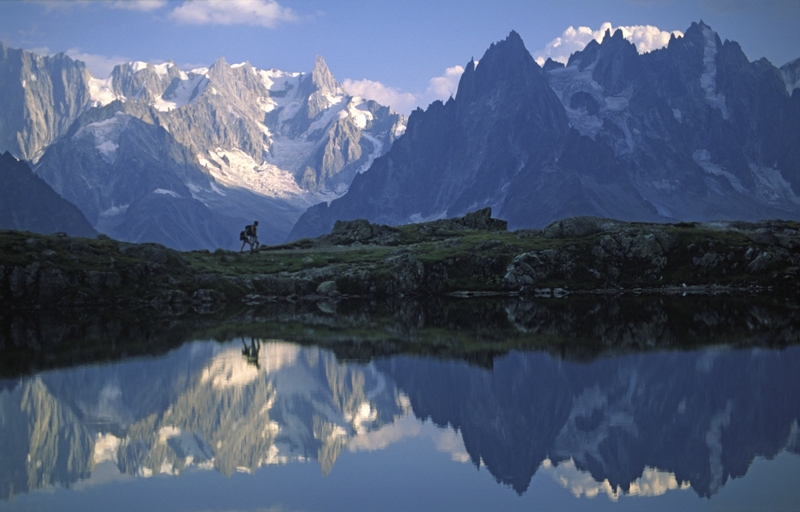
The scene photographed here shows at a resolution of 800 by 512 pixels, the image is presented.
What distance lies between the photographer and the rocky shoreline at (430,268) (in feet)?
368

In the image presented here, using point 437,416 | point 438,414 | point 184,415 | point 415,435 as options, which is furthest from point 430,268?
point 415,435

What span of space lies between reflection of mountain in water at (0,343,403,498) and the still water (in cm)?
15

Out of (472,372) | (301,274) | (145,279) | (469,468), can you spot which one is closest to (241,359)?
(472,372)

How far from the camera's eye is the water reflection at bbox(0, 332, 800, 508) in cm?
3603

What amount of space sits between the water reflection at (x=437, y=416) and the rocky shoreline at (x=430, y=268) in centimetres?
5525

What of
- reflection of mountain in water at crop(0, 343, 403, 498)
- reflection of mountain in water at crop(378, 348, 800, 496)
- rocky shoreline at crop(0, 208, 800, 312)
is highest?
rocky shoreline at crop(0, 208, 800, 312)

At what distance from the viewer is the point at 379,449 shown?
A: 39156 mm

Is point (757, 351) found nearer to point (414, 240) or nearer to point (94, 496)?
point (94, 496)

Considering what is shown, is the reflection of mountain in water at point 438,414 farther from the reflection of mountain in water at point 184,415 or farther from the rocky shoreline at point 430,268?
the rocky shoreline at point 430,268

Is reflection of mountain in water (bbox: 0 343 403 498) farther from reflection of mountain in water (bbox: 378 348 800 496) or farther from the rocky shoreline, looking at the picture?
the rocky shoreline

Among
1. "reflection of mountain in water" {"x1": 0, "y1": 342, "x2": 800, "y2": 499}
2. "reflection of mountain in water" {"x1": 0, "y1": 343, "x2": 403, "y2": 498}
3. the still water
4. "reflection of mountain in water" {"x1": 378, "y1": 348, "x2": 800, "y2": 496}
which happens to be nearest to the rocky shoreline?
"reflection of mountain in water" {"x1": 0, "y1": 343, "x2": 403, "y2": 498}

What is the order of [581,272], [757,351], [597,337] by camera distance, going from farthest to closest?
[581,272]
[597,337]
[757,351]

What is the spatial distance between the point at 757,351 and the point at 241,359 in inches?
1519

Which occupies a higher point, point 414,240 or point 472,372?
point 414,240
